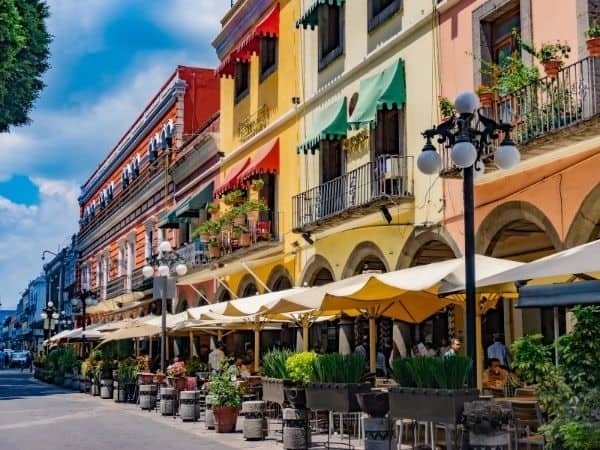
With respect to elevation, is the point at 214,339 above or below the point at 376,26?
Answer: below

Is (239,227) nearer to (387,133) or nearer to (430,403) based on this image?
(387,133)

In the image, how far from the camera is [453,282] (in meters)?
11.8

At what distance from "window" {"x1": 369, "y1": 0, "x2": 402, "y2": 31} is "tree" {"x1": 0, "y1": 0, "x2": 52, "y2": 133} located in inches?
458

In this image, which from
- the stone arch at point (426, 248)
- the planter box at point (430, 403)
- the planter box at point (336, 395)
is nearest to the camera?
the planter box at point (430, 403)

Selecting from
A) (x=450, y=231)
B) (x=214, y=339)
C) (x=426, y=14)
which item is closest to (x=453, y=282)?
(x=450, y=231)

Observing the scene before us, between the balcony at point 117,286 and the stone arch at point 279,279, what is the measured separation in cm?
1986

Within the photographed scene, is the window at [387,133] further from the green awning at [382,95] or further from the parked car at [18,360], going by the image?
the parked car at [18,360]

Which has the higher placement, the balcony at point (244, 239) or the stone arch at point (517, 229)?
the balcony at point (244, 239)

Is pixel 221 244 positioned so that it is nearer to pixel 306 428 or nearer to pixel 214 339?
pixel 214 339

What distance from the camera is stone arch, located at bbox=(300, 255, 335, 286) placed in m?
22.0

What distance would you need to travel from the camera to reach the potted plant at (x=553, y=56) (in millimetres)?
12969

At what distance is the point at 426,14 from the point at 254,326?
7.73 metres

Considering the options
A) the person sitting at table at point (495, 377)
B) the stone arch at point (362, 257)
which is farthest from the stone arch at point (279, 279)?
the person sitting at table at point (495, 377)

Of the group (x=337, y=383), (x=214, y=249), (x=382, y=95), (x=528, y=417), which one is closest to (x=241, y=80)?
(x=214, y=249)
